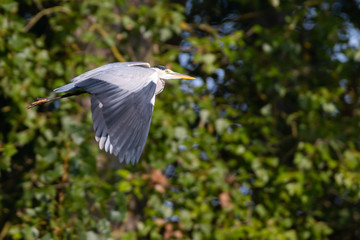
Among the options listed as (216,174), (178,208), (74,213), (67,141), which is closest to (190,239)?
(178,208)

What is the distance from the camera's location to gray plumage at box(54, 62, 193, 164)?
6.81 feet

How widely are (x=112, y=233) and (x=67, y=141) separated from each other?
0.61 meters

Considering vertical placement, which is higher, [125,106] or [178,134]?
[125,106]

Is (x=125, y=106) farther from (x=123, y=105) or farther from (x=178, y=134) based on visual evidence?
(x=178, y=134)

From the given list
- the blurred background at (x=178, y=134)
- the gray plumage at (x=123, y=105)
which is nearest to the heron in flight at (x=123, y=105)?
the gray plumage at (x=123, y=105)

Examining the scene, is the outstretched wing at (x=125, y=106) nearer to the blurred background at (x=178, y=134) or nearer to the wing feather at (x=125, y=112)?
the wing feather at (x=125, y=112)

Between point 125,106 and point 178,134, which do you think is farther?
point 178,134

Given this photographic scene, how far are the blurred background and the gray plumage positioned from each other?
2.77ft

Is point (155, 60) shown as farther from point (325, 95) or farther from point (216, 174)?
point (325, 95)

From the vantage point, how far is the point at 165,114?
11.7ft

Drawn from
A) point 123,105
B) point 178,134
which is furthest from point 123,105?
point 178,134

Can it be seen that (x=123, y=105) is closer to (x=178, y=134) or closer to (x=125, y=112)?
(x=125, y=112)

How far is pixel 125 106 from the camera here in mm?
2174

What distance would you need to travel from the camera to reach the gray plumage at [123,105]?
2076 mm
